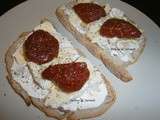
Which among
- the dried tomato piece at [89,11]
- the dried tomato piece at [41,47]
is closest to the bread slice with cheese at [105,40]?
the dried tomato piece at [89,11]

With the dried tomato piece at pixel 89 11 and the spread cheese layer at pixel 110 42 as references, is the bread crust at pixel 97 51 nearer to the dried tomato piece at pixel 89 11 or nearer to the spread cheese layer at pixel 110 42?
the spread cheese layer at pixel 110 42

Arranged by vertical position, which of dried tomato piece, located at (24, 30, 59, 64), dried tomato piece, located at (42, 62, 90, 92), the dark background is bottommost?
the dark background

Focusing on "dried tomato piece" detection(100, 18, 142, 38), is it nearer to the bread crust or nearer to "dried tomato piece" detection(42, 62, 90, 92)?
the bread crust

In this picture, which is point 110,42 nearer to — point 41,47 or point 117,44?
A: point 117,44

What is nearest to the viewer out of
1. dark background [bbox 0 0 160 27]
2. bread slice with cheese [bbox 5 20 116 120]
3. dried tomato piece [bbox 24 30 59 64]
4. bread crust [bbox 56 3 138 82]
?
bread slice with cheese [bbox 5 20 116 120]

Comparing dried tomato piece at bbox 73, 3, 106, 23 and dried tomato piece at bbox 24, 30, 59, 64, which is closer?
dried tomato piece at bbox 24, 30, 59, 64

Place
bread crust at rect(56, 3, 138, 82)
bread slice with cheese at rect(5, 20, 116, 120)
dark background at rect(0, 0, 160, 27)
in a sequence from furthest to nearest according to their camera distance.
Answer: dark background at rect(0, 0, 160, 27)
bread crust at rect(56, 3, 138, 82)
bread slice with cheese at rect(5, 20, 116, 120)

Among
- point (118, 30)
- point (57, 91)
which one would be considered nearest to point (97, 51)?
point (118, 30)

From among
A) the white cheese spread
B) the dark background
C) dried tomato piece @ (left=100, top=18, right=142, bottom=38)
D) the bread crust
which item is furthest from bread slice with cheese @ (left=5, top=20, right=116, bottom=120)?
the dark background
